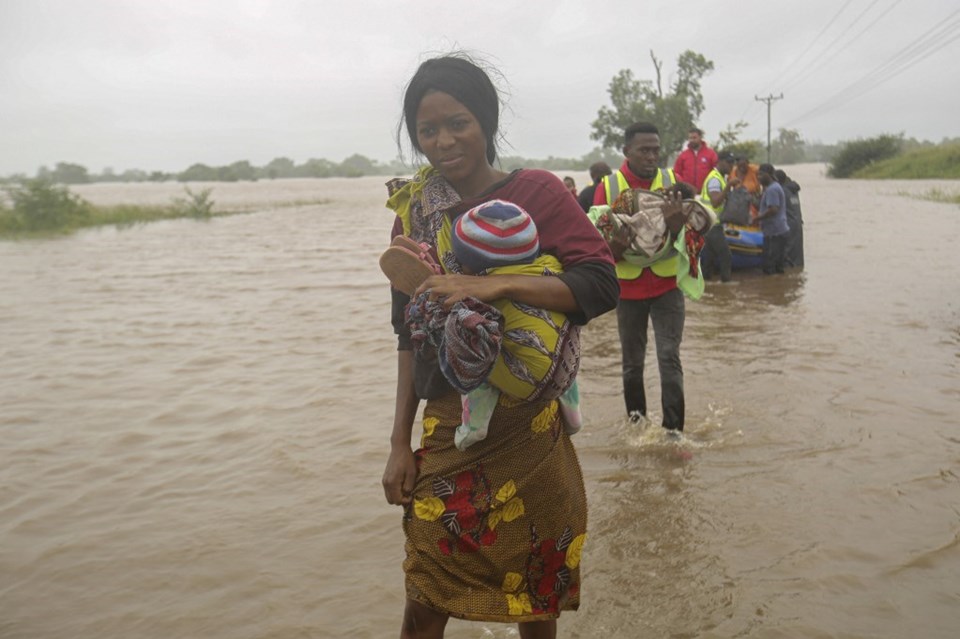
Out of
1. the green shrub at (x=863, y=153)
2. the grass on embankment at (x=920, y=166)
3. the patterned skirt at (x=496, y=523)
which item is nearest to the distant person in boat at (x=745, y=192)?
the patterned skirt at (x=496, y=523)

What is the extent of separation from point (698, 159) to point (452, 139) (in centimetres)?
914

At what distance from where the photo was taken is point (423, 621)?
1.98m

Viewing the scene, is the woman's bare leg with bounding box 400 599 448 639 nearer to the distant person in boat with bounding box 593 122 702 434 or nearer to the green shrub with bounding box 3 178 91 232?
the distant person in boat with bounding box 593 122 702 434

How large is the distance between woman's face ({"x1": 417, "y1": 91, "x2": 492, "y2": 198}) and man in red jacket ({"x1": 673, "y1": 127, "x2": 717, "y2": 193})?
8.80m

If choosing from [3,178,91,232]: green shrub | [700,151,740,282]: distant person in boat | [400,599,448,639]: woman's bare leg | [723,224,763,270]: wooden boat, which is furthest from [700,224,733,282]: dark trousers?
[3,178,91,232]: green shrub

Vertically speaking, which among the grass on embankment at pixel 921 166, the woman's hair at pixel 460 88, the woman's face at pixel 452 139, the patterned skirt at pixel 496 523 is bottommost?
the patterned skirt at pixel 496 523

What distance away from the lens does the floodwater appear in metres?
2.99

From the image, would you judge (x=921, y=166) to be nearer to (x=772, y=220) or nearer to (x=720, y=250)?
(x=772, y=220)

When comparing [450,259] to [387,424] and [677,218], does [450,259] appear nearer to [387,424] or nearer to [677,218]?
[677,218]

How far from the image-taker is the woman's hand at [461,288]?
5.73ft

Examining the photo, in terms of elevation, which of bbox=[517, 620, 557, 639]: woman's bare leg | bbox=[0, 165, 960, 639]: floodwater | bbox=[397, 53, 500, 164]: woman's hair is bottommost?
bbox=[0, 165, 960, 639]: floodwater

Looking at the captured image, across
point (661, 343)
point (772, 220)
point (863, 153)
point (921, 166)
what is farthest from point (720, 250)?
point (863, 153)

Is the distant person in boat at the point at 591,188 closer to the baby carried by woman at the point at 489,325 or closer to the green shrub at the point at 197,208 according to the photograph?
the baby carried by woman at the point at 489,325

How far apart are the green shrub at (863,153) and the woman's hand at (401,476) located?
183 ft
